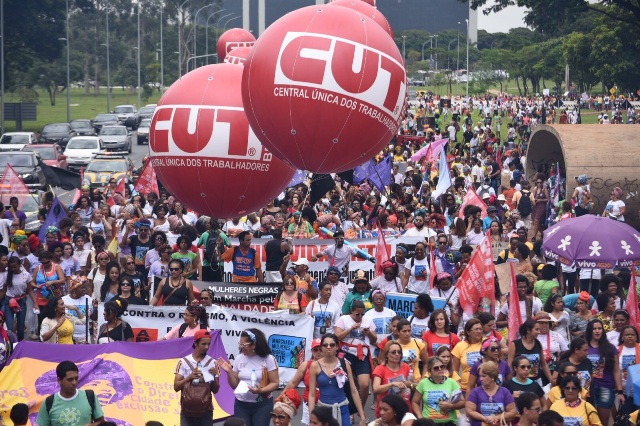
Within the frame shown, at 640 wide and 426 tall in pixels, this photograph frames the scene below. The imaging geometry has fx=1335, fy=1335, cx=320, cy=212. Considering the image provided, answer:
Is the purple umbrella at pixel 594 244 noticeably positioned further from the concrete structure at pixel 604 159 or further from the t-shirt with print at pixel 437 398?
the concrete structure at pixel 604 159

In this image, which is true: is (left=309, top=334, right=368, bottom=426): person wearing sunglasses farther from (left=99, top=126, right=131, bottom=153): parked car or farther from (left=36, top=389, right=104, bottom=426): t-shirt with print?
(left=99, top=126, right=131, bottom=153): parked car

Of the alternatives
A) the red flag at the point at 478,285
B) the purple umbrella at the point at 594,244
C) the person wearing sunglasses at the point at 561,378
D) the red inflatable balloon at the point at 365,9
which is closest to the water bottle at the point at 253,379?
the person wearing sunglasses at the point at 561,378

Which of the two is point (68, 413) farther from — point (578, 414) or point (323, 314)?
point (323, 314)

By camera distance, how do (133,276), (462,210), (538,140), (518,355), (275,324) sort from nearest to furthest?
1. (518,355)
2. (275,324)
3. (133,276)
4. (462,210)
5. (538,140)

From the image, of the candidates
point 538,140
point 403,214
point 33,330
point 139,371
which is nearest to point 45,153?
→ point 538,140

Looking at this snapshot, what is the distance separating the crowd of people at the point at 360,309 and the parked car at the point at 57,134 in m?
33.3

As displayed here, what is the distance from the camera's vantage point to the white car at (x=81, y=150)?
4641cm

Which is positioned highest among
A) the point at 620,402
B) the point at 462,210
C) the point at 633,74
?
the point at 633,74

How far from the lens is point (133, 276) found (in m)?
15.1

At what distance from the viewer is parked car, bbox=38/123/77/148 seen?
55.3 metres

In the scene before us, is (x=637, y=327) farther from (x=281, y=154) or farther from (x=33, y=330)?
(x=33, y=330)

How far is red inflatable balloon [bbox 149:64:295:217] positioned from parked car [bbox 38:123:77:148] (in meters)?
39.8

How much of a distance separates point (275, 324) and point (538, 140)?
20.8 metres

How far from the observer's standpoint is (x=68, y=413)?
974 centimetres
